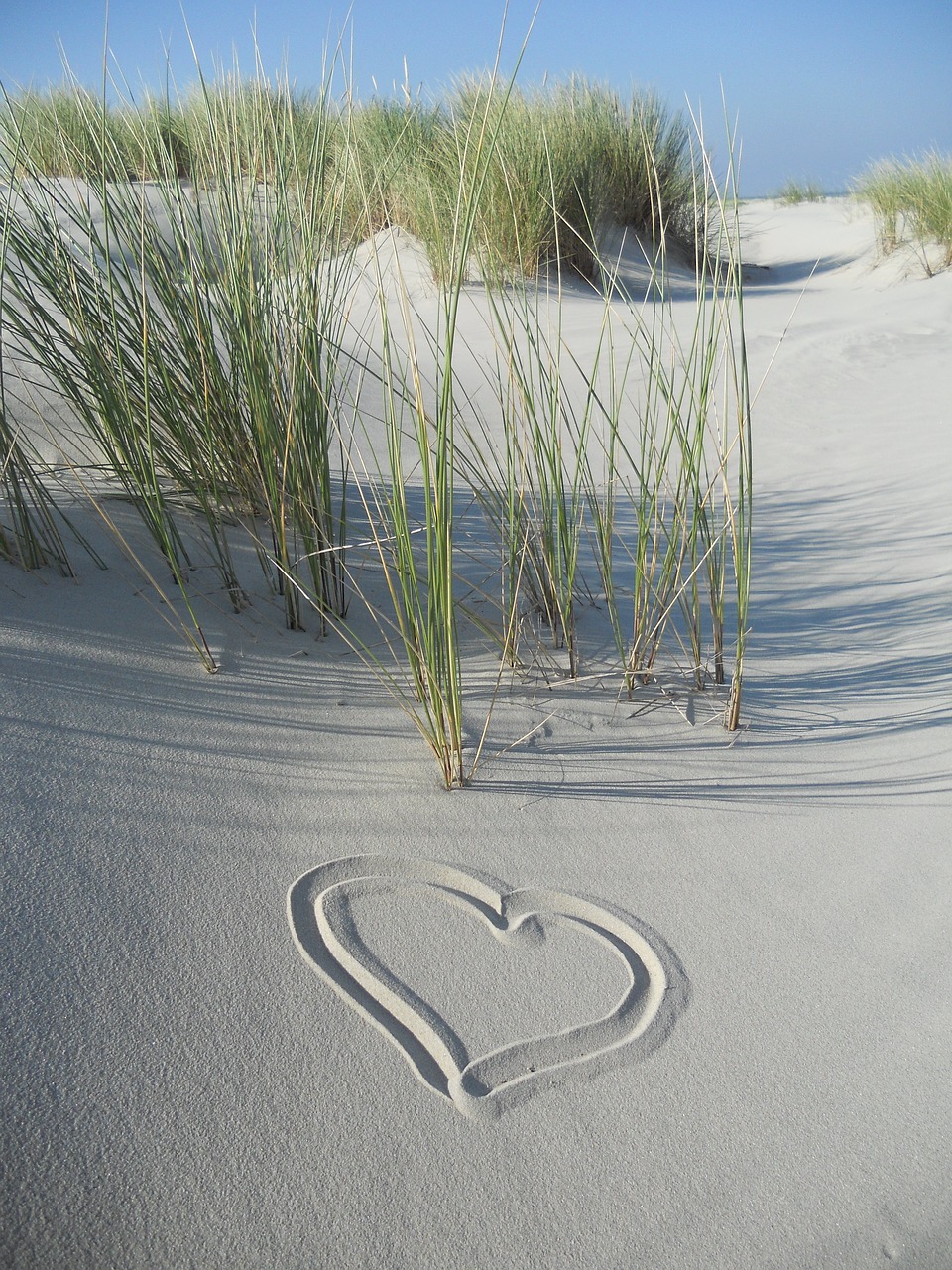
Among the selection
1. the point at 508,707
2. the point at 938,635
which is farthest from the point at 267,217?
the point at 938,635

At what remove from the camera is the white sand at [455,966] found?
944 mm

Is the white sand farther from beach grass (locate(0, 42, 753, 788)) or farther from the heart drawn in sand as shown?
beach grass (locate(0, 42, 753, 788))

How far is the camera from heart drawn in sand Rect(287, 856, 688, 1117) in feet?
3.60

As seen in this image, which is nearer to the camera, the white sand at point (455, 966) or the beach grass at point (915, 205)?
the white sand at point (455, 966)

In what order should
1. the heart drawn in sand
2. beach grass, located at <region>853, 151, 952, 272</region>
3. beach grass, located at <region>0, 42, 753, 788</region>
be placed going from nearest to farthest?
the heart drawn in sand < beach grass, located at <region>0, 42, 753, 788</region> < beach grass, located at <region>853, 151, 952, 272</region>

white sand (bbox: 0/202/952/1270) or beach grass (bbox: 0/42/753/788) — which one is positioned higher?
beach grass (bbox: 0/42/753/788)

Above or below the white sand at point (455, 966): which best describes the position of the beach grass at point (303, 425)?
above

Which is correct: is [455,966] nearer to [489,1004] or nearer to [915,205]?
[489,1004]

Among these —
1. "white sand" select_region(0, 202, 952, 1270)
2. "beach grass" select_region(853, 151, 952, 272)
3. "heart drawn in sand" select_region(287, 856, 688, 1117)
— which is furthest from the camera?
"beach grass" select_region(853, 151, 952, 272)

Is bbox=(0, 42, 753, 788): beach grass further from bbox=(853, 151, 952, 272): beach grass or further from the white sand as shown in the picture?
bbox=(853, 151, 952, 272): beach grass

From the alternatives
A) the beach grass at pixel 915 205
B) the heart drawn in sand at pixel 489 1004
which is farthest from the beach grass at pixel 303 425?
the beach grass at pixel 915 205

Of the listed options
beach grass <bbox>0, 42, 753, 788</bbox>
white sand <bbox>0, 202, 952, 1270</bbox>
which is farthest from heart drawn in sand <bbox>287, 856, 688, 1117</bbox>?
beach grass <bbox>0, 42, 753, 788</bbox>

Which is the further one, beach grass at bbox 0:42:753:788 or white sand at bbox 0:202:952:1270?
beach grass at bbox 0:42:753:788

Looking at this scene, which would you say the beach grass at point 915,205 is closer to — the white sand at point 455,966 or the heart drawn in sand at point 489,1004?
the white sand at point 455,966
